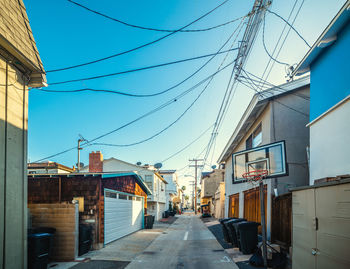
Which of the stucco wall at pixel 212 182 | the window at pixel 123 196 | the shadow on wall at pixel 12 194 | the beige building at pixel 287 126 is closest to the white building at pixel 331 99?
the beige building at pixel 287 126


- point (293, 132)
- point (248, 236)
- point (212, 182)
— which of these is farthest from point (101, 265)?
point (212, 182)

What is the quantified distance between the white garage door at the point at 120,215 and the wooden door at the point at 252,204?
7.30 m

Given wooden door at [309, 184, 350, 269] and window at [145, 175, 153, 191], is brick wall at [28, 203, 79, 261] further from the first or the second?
window at [145, 175, 153, 191]

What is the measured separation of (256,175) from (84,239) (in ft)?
22.3

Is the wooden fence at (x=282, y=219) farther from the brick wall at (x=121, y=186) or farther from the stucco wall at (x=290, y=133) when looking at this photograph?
the brick wall at (x=121, y=186)

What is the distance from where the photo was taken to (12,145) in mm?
5992

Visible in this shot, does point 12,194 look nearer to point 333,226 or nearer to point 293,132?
point 333,226

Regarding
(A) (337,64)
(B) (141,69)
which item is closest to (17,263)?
(B) (141,69)

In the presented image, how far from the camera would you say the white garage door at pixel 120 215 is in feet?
38.9

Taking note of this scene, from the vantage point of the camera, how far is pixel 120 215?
13797 millimetres

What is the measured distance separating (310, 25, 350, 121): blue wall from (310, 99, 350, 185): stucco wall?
367 mm

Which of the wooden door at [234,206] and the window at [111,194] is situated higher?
the window at [111,194]

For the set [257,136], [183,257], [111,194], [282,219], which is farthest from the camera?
[257,136]

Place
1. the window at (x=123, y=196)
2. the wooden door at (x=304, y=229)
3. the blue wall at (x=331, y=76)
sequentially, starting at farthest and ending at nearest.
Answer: the window at (x=123, y=196), the blue wall at (x=331, y=76), the wooden door at (x=304, y=229)
